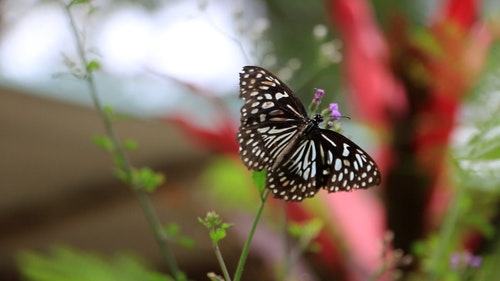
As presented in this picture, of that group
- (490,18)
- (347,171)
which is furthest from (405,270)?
(347,171)

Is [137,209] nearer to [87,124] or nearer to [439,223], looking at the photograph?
[87,124]

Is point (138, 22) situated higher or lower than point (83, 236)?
higher

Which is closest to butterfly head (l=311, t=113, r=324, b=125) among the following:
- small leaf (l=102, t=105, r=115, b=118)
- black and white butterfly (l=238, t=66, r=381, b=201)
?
black and white butterfly (l=238, t=66, r=381, b=201)

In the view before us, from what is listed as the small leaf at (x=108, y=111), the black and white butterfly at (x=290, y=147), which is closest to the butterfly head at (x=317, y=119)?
the black and white butterfly at (x=290, y=147)

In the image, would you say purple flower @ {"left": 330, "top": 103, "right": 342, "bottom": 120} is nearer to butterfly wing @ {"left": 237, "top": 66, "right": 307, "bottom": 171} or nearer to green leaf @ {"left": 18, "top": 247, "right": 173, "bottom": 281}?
butterfly wing @ {"left": 237, "top": 66, "right": 307, "bottom": 171}

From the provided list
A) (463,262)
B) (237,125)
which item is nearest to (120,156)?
(463,262)

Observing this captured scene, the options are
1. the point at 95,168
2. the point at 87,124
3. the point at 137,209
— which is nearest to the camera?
the point at 87,124
